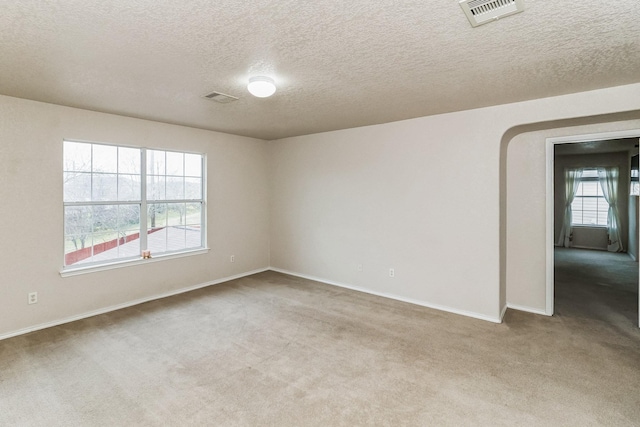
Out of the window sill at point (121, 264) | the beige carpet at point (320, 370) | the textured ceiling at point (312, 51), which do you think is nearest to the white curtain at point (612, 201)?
the beige carpet at point (320, 370)

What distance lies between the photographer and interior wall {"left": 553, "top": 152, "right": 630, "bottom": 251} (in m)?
7.99

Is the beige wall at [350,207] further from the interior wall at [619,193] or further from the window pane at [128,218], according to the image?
the interior wall at [619,193]

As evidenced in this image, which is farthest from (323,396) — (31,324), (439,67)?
(31,324)

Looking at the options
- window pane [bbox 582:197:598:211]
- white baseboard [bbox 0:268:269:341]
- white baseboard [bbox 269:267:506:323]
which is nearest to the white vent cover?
white baseboard [bbox 269:267:506:323]

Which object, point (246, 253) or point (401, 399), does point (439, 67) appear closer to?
point (401, 399)

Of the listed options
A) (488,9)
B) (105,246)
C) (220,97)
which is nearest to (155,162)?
(105,246)

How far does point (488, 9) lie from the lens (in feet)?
5.84

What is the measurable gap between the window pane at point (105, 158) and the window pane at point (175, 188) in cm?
76

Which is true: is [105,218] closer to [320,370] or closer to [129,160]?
[129,160]

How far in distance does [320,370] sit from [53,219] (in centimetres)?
348

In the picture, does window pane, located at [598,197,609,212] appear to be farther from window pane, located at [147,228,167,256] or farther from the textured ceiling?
window pane, located at [147,228,167,256]

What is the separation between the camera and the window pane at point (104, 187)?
4.09 metres

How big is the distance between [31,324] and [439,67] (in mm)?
4882

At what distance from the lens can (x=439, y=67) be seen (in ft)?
8.45
